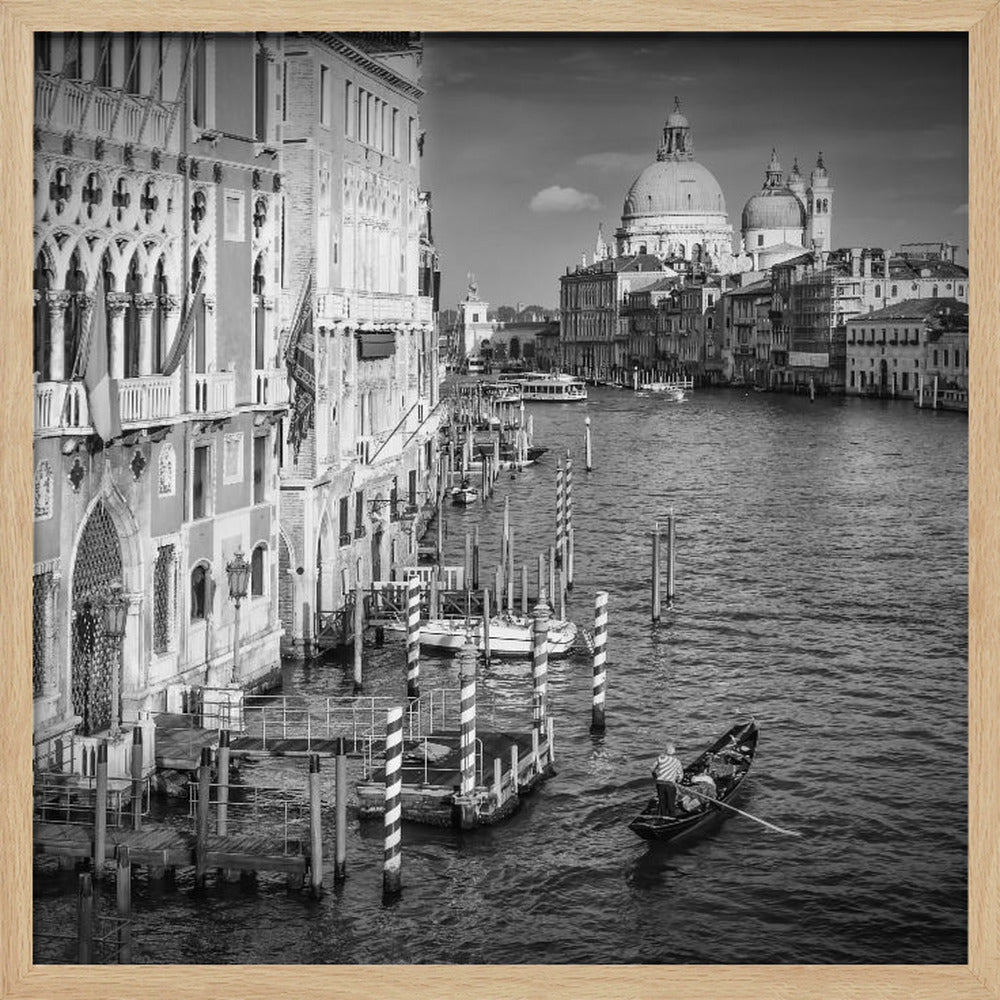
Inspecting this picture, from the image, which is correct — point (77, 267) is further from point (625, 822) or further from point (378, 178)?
point (625, 822)

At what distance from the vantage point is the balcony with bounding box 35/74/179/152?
18.4 feet

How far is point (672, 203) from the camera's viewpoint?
798cm

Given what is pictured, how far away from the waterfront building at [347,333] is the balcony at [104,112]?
57 centimetres

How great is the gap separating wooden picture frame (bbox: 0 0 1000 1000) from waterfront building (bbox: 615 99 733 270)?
99 cm

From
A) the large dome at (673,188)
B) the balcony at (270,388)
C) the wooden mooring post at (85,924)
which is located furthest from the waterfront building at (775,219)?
the wooden mooring post at (85,924)

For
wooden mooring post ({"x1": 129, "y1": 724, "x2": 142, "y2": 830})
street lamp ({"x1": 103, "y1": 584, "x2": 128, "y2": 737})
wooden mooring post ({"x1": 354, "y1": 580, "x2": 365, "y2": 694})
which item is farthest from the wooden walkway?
wooden mooring post ({"x1": 354, "y1": 580, "x2": 365, "y2": 694})

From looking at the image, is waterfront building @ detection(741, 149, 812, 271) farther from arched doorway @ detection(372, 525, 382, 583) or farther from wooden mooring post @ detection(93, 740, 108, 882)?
wooden mooring post @ detection(93, 740, 108, 882)

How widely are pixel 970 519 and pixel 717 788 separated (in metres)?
3.05

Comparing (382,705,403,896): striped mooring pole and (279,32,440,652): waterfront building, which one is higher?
(279,32,440,652): waterfront building

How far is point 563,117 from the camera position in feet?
20.3

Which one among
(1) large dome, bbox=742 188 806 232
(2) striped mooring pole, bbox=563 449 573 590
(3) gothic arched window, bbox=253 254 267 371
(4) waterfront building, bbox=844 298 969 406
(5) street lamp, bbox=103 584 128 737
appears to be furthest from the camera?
(2) striped mooring pole, bbox=563 449 573 590

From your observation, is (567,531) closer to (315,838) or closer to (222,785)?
(222,785)

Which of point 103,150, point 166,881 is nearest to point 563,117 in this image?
point 103,150

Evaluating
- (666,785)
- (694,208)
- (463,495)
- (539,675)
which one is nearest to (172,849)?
(666,785)
